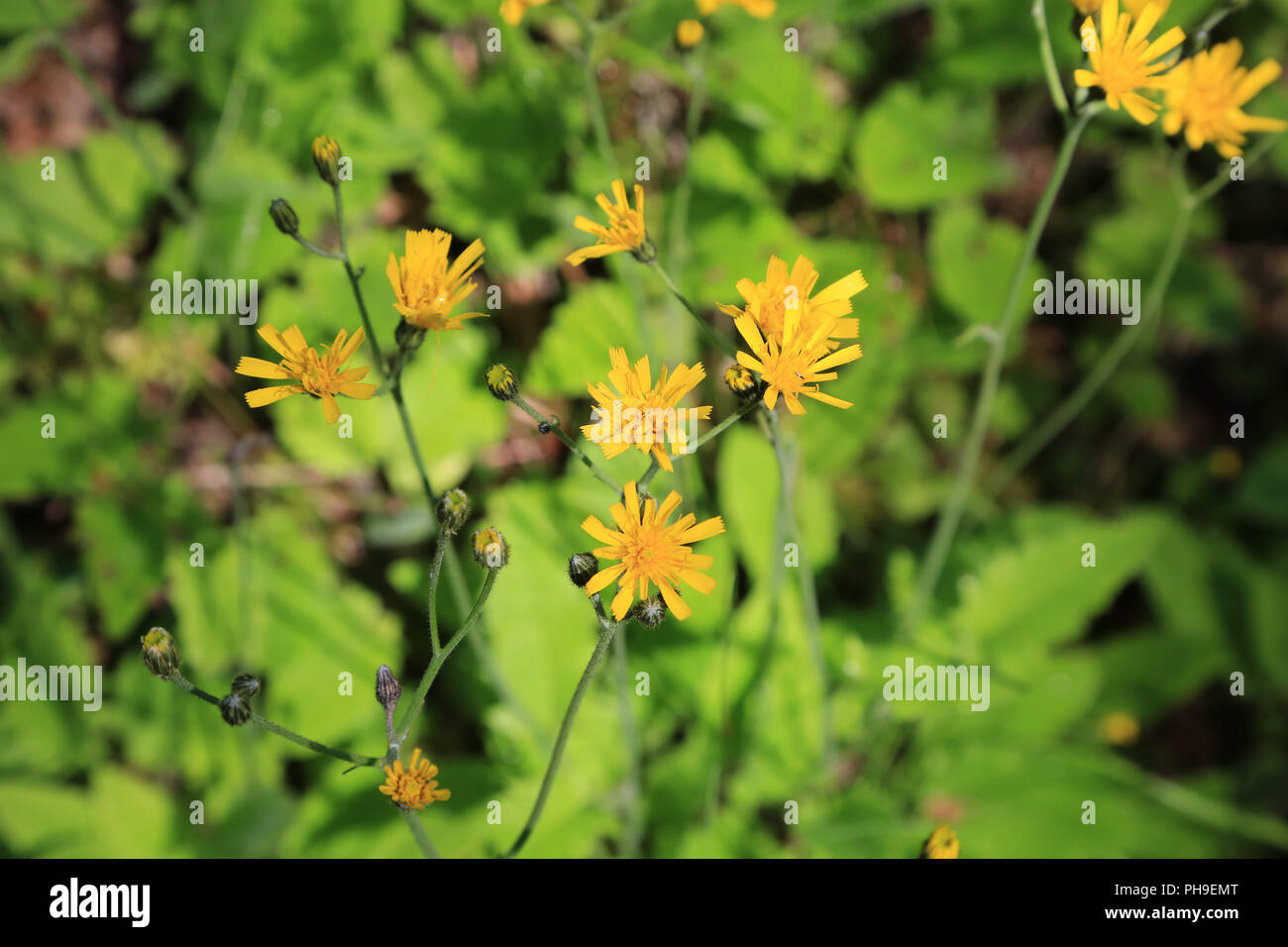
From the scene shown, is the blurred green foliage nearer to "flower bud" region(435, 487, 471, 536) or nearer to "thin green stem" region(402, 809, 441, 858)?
"thin green stem" region(402, 809, 441, 858)

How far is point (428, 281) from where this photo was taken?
1.89m

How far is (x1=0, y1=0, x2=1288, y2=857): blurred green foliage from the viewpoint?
3.26 m

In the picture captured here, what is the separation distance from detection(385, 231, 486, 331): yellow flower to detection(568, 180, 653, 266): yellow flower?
0.89 ft

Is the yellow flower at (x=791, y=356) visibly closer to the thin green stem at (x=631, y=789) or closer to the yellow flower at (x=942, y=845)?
the yellow flower at (x=942, y=845)

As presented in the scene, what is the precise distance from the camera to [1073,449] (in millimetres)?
4613

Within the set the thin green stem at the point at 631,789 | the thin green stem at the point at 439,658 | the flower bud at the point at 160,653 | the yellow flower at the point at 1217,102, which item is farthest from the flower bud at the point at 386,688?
the yellow flower at the point at 1217,102

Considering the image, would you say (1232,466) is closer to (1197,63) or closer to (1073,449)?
(1073,449)

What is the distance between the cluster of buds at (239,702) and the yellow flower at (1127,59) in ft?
7.84

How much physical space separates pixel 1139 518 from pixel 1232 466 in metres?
1.44

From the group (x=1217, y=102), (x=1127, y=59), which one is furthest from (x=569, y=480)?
(x=1217, y=102)

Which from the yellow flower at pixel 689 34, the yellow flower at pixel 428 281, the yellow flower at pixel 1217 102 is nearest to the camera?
the yellow flower at pixel 428 281

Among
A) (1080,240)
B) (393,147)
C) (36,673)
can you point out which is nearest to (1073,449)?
(1080,240)

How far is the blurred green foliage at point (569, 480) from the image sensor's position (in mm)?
3262

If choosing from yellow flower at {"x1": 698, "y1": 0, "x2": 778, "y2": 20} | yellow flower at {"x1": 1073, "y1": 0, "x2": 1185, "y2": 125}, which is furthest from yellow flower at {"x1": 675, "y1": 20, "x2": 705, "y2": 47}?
yellow flower at {"x1": 1073, "y1": 0, "x2": 1185, "y2": 125}
